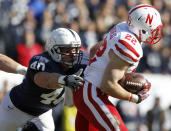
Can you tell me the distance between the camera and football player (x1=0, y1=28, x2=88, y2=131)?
15.6 ft

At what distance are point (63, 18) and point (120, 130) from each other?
5.34 metres

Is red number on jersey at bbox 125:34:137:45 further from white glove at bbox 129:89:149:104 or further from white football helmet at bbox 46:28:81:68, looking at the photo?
white football helmet at bbox 46:28:81:68

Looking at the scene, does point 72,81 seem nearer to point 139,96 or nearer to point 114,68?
point 114,68

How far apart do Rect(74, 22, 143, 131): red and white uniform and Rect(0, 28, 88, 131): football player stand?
19 centimetres

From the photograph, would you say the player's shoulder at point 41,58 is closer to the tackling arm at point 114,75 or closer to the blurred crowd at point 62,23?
the tackling arm at point 114,75

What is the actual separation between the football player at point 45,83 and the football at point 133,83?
0.48m

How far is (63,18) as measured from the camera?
956cm

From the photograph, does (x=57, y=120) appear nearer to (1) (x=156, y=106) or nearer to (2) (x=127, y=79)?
(1) (x=156, y=106)

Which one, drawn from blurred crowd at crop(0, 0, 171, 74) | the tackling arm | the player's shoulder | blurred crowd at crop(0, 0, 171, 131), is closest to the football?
the tackling arm

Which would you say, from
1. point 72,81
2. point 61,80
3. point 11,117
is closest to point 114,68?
point 72,81

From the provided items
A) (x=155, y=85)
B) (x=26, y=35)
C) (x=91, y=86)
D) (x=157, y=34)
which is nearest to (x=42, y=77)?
(x=91, y=86)

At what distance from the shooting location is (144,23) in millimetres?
4594

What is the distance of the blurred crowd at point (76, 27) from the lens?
28.0 ft

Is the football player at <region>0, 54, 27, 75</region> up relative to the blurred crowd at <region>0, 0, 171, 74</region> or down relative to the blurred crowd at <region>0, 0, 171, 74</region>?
up
